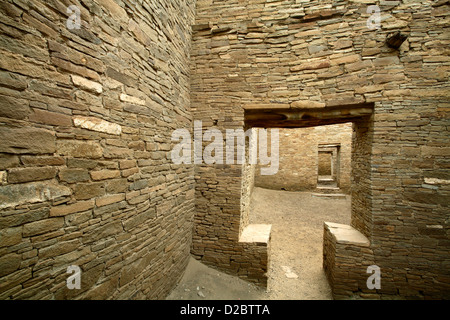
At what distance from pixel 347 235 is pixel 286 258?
1.96 metres

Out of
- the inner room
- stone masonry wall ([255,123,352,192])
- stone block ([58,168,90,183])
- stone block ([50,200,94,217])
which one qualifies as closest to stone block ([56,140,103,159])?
stone block ([58,168,90,183])

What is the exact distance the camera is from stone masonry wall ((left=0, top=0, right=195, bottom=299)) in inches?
49.9

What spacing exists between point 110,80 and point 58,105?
1.98 feet

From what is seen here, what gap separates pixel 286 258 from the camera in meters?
4.89

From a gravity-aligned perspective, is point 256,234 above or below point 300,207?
above

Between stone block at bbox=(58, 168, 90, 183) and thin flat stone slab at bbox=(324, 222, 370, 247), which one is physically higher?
stone block at bbox=(58, 168, 90, 183)

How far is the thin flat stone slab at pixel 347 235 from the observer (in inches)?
128

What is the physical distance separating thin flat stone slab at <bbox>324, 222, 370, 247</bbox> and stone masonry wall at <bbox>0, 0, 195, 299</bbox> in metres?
3.12

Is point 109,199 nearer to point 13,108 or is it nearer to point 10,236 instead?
point 10,236

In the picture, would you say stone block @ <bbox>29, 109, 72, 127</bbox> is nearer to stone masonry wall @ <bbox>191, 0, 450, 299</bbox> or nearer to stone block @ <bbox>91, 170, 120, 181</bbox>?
stone block @ <bbox>91, 170, 120, 181</bbox>

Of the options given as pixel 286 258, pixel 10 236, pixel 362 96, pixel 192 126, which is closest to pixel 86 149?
pixel 10 236

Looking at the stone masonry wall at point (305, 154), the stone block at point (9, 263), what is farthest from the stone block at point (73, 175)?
the stone masonry wall at point (305, 154)

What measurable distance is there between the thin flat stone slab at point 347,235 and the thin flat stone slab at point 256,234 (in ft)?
4.23
